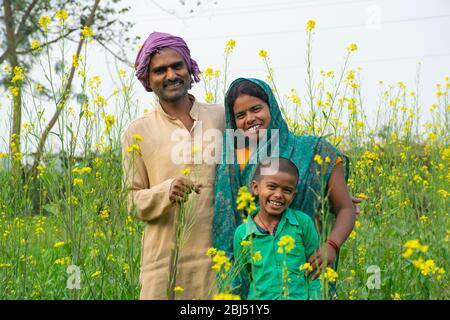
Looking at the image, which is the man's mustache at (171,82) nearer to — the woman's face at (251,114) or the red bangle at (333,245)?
the woman's face at (251,114)

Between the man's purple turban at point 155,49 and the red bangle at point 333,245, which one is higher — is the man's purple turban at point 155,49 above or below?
above

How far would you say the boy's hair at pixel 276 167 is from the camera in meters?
2.22

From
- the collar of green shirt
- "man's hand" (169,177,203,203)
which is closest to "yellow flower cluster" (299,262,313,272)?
the collar of green shirt

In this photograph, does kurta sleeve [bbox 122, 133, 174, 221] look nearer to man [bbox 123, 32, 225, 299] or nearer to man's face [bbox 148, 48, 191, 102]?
man [bbox 123, 32, 225, 299]

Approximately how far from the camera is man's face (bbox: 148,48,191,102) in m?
2.53

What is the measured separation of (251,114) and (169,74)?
0.38 meters

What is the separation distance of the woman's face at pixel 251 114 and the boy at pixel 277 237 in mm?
164

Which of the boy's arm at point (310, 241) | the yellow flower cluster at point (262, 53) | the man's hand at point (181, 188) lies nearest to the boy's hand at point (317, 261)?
the boy's arm at point (310, 241)

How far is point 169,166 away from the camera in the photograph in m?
2.56

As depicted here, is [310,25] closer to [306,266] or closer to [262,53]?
[262,53]

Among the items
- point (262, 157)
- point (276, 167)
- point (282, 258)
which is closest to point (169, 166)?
point (262, 157)

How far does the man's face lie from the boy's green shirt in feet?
2.04
